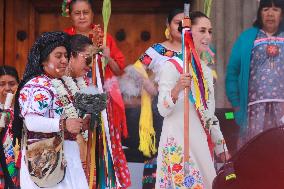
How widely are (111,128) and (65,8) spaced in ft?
4.52

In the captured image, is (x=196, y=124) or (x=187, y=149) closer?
(x=187, y=149)

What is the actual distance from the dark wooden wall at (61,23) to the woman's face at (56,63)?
2984 mm

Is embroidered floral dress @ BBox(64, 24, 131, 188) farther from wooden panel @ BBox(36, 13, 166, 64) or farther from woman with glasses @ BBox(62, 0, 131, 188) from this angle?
wooden panel @ BBox(36, 13, 166, 64)

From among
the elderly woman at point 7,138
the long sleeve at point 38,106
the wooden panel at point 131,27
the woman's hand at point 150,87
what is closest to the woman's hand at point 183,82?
the long sleeve at point 38,106

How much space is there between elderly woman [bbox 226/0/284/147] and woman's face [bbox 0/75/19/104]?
1.73 meters

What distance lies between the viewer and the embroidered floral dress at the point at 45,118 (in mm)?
3941

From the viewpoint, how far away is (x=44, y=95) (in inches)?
156

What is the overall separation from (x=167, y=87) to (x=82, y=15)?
1337mm

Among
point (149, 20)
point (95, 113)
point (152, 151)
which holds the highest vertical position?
point (149, 20)

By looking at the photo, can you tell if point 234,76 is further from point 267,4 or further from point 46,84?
point 46,84

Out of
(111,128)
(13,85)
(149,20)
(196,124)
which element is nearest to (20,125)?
(111,128)

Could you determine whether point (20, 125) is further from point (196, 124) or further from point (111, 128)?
point (196, 124)

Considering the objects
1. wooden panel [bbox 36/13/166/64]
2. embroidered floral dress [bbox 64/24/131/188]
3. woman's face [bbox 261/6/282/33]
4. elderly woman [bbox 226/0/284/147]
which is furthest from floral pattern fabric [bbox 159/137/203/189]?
wooden panel [bbox 36/13/166/64]

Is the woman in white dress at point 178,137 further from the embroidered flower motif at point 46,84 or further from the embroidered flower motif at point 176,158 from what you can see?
the embroidered flower motif at point 46,84
